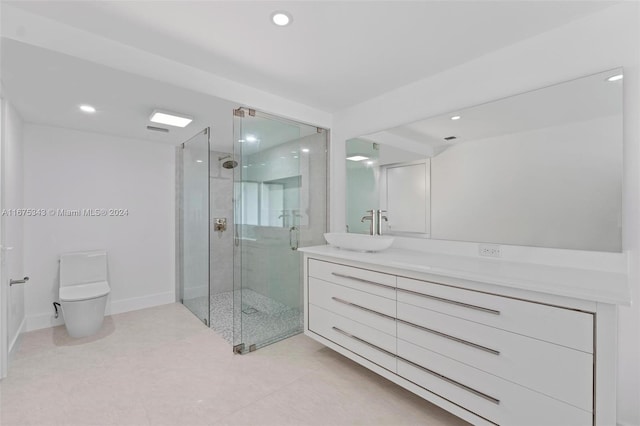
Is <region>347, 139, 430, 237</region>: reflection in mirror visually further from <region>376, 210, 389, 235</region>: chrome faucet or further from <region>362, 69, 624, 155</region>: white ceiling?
<region>362, 69, 624, 155</region>: white ceiling

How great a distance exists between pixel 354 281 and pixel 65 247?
325 cm

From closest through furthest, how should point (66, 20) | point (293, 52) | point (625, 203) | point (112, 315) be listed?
1. point (625, 203)
2. point (66, 20)
3. point (293, 52)
4. point (112, 315)

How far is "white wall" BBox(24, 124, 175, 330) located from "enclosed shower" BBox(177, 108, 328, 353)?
0.44 meters

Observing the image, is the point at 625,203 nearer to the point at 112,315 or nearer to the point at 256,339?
the point at 256,339

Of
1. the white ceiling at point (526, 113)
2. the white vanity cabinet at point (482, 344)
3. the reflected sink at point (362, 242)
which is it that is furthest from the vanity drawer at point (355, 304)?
the white ceiling at point (526, 113)

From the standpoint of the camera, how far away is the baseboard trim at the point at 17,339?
2.39 metres

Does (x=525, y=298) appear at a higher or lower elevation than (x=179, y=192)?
lower

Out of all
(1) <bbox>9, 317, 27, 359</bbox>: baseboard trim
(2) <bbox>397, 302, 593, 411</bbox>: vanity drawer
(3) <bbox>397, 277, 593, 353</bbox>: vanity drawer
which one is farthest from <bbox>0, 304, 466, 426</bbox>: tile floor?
(3) <bbox>397, 277, 593, 353</bbox>: vanity drawer

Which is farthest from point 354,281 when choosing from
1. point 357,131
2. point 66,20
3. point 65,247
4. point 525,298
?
point 65,247

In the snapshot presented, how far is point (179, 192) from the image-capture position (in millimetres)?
3869

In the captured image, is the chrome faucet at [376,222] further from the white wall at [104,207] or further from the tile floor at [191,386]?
the white wall at [104,207]

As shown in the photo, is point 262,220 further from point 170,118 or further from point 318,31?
point 318,31

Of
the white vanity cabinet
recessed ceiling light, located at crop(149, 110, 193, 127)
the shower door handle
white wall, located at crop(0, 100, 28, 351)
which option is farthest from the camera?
the shower door handle

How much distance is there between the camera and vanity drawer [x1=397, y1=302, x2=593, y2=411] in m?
1.17
